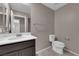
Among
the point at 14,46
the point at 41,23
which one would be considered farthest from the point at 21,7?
the point at 14,46

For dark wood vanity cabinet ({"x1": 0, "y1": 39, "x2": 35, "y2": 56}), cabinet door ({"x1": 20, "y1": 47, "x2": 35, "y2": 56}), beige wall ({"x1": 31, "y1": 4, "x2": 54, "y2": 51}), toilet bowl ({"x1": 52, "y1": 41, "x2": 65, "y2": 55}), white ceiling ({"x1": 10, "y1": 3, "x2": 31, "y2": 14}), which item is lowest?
toilet bowl ({"x1": 52, "y1": 41, "x2": 65, "y2": 55})

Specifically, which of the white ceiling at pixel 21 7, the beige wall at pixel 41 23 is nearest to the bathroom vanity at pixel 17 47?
the beige wall at pixel 41 23

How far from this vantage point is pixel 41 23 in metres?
2.34

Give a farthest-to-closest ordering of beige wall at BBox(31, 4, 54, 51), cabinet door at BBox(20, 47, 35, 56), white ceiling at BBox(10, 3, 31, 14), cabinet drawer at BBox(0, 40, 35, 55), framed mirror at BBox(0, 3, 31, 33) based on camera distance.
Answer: beige wall at BBox(31, 4, 54, 51) < white ceiling at BBox(10, 3, 31, 14) < framed mirror at BBox(0, 3, 31, 33) < cabinet door at BBox(20, 47, 35, 56) < cabinet drawer at BBox(0, 40, 35, 55)

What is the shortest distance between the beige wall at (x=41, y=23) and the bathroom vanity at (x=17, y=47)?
0.74 m

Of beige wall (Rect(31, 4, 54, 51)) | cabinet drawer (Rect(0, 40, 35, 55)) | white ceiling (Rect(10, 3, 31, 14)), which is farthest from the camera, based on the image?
beige wall (Rect(31, 4, 54, 51))

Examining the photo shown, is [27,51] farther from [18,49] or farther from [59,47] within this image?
[59,47]

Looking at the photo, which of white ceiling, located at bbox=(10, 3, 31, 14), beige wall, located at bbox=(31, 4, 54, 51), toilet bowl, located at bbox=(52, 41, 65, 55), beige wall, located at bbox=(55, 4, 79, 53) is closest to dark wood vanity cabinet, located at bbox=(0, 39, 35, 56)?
beige wall, located at bbox=(31, 4, 54, 51)

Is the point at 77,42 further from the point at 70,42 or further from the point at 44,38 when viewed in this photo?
the point at 44,38

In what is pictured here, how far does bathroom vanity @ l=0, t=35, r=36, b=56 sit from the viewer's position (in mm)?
1081

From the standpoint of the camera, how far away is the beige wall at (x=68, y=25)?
216 cm

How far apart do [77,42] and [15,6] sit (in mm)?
2304

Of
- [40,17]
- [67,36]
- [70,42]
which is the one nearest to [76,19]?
[67,36]

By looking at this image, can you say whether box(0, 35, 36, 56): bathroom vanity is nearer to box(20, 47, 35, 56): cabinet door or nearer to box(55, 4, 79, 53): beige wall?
box(20, 47, 35, 56): cabinet door
